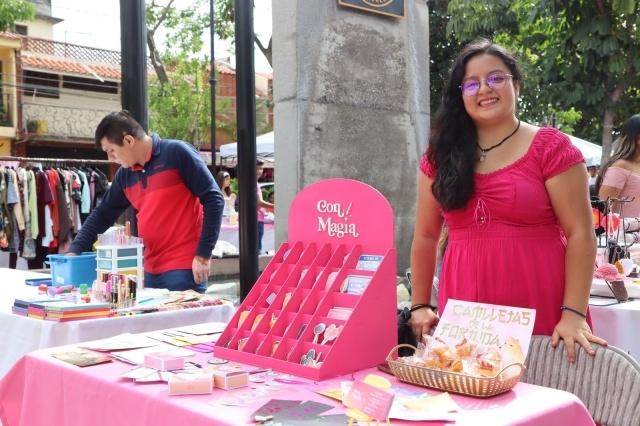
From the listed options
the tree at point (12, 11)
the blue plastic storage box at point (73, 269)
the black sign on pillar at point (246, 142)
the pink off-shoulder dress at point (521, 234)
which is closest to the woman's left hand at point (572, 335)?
the pink off-shoulder dress at point (521, 234)

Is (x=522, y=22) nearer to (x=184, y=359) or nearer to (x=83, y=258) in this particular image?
(x=83, y=258)

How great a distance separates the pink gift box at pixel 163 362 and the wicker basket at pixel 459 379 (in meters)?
0.51

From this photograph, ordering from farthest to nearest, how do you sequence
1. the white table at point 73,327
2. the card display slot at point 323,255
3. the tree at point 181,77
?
the tree at point 181,77
the white table at point 73,327
the card display slot at point 323,255

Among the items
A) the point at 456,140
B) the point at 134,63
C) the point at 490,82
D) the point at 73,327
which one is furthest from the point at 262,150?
the point at 490,82

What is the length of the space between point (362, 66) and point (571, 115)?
33.3 feet

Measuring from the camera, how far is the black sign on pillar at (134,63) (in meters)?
4.14

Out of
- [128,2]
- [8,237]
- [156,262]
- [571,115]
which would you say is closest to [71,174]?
[8,237]

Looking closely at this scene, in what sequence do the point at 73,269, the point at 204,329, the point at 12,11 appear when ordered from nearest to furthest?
the point at 204,329
the point at 73,269
the point at 12,11

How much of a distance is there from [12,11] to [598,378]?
40.7 ft

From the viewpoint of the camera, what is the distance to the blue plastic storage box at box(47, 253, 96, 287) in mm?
2994

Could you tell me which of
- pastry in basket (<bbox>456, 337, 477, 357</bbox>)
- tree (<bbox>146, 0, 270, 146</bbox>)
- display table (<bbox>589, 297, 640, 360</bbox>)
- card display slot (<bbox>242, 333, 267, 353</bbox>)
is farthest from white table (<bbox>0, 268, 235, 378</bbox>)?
tree (<bbox>146, 0, 270, 146</bbox>)

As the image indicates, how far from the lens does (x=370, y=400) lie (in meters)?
1.20

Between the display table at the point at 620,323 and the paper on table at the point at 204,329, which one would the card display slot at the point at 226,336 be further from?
the display table at the point at 620,323

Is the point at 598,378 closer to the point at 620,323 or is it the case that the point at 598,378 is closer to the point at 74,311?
the point at 620,323
